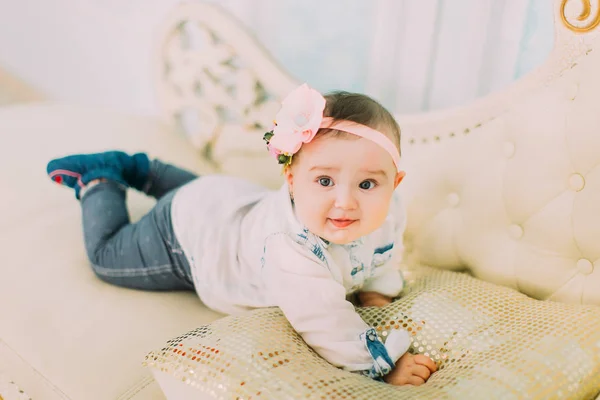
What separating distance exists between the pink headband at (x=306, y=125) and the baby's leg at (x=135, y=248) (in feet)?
1.50

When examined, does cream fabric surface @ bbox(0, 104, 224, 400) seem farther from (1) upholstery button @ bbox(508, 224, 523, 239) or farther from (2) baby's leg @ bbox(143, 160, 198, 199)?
(1) upholstery button @ bbox(508, 224, 523, 239)

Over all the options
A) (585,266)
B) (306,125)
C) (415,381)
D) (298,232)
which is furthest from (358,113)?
(585,266)

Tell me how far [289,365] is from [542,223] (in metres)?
0.63

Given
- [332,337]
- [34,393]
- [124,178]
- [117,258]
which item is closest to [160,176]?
[124,178]

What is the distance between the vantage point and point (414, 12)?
146cm

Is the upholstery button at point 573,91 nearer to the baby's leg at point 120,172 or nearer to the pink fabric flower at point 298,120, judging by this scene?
the pink fabric flower at point 298,120

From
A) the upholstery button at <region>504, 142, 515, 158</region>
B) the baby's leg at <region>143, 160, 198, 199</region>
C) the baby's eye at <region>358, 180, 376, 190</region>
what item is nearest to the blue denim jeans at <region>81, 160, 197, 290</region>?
the baby's leg at <region>143, 160, 198, 199</region>

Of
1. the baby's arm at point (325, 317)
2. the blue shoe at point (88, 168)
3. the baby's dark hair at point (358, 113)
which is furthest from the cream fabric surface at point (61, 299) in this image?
the baby's dark hair at point (358, 113)

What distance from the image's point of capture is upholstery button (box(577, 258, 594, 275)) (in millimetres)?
1107

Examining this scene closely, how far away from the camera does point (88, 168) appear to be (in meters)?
1.42

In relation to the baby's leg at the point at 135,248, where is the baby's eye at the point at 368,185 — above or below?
above

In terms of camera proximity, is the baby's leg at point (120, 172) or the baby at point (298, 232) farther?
the baby's leg at point (120, 172)

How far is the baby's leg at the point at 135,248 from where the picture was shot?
1.28m

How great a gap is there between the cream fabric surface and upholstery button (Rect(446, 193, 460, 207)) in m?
0.60
